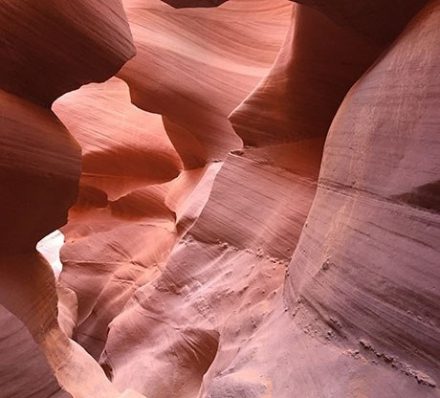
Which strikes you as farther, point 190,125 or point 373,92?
point 190,125

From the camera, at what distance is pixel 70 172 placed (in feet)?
6.61

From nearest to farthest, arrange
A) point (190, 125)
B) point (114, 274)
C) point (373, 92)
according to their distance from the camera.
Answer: point (373, 92)
point (190, 125)
point (114, 274)

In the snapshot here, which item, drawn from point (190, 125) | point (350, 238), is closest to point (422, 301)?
point (350, 238)

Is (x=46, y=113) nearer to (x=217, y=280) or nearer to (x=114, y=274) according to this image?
(x=217, y=280)

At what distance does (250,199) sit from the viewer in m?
2.54

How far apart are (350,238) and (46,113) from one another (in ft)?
3.76

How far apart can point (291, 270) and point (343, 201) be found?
0.36 metres

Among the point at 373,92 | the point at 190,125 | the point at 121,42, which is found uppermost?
the point at 373,92

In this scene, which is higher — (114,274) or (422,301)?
(422,301)

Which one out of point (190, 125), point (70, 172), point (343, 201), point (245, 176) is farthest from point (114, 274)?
point (343, 201)

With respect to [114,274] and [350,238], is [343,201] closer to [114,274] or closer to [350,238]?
[350,238]

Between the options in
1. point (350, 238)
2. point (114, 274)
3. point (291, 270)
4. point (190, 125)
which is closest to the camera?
point (350, 238)

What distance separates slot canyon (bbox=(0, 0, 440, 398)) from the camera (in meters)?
1.35

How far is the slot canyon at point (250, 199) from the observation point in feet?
4.42
